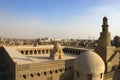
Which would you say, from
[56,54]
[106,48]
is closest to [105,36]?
[106,48]

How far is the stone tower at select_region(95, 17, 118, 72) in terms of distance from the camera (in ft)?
99.6

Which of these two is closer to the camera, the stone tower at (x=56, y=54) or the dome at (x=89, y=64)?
the dome at (x=89, y=64)

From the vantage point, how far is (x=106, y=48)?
30.3 m

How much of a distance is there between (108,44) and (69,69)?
25.7 ft

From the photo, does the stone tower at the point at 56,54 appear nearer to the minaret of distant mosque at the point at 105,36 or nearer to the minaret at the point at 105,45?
the minaret at the point at 105,45

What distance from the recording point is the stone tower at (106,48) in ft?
99.6

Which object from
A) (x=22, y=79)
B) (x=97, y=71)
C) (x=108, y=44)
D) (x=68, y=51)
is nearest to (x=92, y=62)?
(x=97, y=71)

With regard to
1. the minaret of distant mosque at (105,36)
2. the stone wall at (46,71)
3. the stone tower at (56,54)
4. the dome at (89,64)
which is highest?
the minaret of distant mosque at (105,36)

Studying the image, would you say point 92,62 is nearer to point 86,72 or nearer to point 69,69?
point 86,72

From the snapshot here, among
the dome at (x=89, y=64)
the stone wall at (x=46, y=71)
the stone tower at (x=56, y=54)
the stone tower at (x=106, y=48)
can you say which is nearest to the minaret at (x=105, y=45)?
the stone tower at (x=106, y=48)

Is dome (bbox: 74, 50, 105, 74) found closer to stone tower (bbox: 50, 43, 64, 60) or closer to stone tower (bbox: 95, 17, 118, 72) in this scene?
stone tower (bbox: 95, 17, 118, 72)

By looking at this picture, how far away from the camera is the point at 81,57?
9930 mm

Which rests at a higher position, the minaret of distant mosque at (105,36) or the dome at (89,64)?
the minaret of distant mosque at (105,36)

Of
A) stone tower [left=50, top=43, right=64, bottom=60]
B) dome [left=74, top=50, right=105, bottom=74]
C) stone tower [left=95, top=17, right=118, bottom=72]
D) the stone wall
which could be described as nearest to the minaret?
stone tower [left=95, top=17, right=118, bottom=72]
